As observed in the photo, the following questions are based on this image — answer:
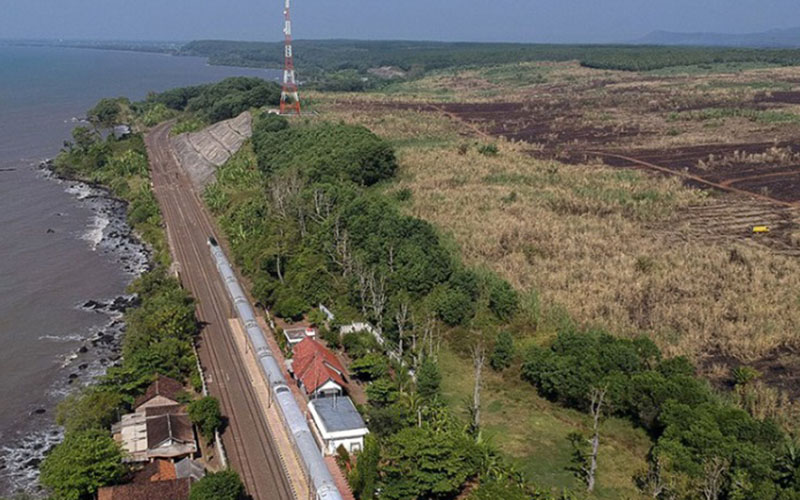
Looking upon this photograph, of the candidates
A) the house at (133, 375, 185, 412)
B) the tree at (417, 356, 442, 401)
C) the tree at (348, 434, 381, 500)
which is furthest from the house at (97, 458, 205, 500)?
the tree at (417, 356, 442, 401)

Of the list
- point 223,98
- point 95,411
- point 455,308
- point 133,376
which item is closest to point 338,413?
point 95,411

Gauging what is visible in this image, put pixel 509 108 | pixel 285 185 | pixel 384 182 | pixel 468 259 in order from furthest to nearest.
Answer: pixel 509 108 < pixel 384 182 < pixel 285 185 < pixel 468 259

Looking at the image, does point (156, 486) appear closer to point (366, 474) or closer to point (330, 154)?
point (366, 474)

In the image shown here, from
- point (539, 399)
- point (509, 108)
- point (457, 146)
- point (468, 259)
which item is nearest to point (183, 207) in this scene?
point (457, 146)

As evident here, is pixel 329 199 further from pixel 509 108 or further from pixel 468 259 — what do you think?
pixel 509 108

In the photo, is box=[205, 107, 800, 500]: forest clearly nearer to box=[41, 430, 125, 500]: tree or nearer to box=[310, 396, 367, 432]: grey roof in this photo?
box=[310, 396, 367, 432]: grey roof

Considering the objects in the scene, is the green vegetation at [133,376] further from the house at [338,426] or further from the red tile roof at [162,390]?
the house at [338,426]
